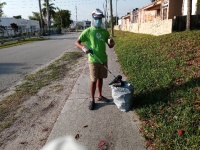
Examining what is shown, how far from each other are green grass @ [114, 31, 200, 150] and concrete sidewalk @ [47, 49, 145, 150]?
0.20m

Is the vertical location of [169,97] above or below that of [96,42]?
below

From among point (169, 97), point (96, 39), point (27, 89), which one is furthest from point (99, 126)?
point (27, 89)

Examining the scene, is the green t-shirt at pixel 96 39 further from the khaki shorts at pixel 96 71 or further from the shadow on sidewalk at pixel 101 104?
the shadow on sidewalk at pixel 101 104

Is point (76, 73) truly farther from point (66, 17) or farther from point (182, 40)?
point (66, 17)

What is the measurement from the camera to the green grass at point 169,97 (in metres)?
3.19

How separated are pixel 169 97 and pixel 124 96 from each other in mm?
905

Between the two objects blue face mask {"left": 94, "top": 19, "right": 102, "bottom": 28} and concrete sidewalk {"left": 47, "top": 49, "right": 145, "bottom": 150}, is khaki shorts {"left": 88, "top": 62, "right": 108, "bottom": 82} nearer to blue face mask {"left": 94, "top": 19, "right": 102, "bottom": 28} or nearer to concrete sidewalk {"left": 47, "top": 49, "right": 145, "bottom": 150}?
concrete sidewalk {"left": 47, "top": 49, "right": 145, "bottom": 150}

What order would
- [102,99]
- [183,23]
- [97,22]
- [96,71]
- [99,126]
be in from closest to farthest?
[99,126] < [97,22] < [96,71] < [102,99] < [183,23]

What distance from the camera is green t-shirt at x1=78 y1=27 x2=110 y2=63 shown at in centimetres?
445

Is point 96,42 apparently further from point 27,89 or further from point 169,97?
point 27,89

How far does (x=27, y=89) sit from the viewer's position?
6379mm

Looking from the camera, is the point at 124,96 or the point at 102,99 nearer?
the point at 124,96

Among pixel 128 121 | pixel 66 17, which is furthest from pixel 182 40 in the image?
pixel 66 17

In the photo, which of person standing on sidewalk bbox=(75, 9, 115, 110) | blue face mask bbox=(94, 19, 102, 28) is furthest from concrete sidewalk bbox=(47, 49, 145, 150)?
blue face mask bbox=(94, 19, 102, 28)
